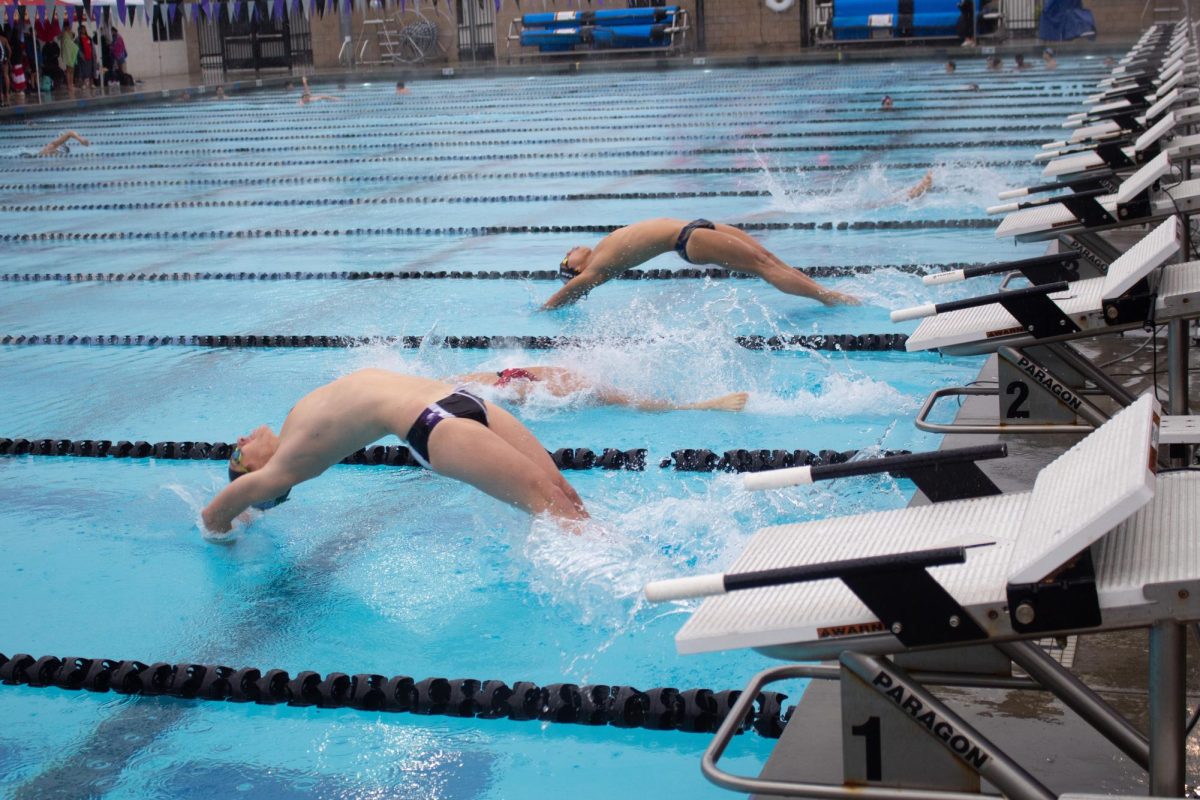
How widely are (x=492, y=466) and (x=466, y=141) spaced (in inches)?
435

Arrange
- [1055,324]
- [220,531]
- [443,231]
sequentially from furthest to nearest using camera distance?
[443,231], [220,531], [1055,324]

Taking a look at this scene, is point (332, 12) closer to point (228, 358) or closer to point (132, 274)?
point (132, 274)

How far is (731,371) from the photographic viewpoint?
486 centimetres

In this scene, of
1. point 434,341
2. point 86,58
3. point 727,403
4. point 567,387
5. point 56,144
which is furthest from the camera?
point 86,58

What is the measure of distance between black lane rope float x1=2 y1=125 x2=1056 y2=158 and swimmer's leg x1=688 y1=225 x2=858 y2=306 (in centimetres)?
624

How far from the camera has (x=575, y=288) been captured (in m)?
5.68

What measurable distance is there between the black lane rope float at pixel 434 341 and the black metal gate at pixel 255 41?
924 inches

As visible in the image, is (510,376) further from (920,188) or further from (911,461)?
(920,188)

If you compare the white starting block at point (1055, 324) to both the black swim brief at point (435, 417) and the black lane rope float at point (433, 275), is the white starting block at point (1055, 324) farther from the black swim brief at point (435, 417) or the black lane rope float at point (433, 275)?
the black lane rope float at point (433, 275)

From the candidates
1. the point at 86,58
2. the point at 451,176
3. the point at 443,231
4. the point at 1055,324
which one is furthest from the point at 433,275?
the point at 86,58

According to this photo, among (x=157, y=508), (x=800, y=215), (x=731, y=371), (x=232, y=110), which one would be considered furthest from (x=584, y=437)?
(x=232, y=110)

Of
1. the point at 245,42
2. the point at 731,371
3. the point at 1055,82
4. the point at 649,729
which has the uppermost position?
the point at 245,42

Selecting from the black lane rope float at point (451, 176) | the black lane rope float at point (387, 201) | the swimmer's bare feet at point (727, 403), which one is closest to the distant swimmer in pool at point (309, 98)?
the black lane rope float at point (451, 176)

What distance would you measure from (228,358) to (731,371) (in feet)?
7.37
